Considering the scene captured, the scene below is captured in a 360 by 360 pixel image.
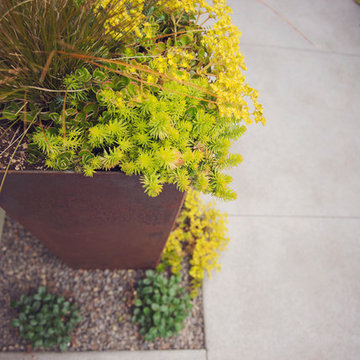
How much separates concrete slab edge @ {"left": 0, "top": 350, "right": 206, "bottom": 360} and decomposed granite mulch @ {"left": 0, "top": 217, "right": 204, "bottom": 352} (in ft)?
0.09

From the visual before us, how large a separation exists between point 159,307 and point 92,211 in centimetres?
85

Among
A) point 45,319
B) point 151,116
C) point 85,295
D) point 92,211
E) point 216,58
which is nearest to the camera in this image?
point 151,116

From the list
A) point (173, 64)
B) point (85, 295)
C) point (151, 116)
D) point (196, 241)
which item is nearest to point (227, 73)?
point (173, 64)

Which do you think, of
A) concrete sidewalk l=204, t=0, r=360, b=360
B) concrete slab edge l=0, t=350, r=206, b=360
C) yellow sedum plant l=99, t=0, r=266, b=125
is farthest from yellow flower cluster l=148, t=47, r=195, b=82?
concrete slab edge l=0, t=350, r=206, b=360

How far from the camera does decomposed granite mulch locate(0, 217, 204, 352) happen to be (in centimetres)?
173

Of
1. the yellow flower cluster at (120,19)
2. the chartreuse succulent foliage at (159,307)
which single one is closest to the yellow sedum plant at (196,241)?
the chartreuse succulent foliage at (159,307)

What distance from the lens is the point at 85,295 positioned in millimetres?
1840

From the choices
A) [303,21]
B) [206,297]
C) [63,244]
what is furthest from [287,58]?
[63,244]

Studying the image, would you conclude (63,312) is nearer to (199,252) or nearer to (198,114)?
(199,252)

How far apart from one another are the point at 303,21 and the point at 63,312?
3683 millimetres

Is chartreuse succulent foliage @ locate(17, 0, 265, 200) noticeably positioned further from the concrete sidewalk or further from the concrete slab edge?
the concrete slab edge

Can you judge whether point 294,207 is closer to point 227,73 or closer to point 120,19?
point 227,73

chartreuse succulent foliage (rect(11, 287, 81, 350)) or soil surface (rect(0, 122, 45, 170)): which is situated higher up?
soil surface (rect(0, 122, 45, 170))

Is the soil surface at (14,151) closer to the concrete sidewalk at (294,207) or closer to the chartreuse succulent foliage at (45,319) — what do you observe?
the chartreuse succulent foliage at (45,319)
